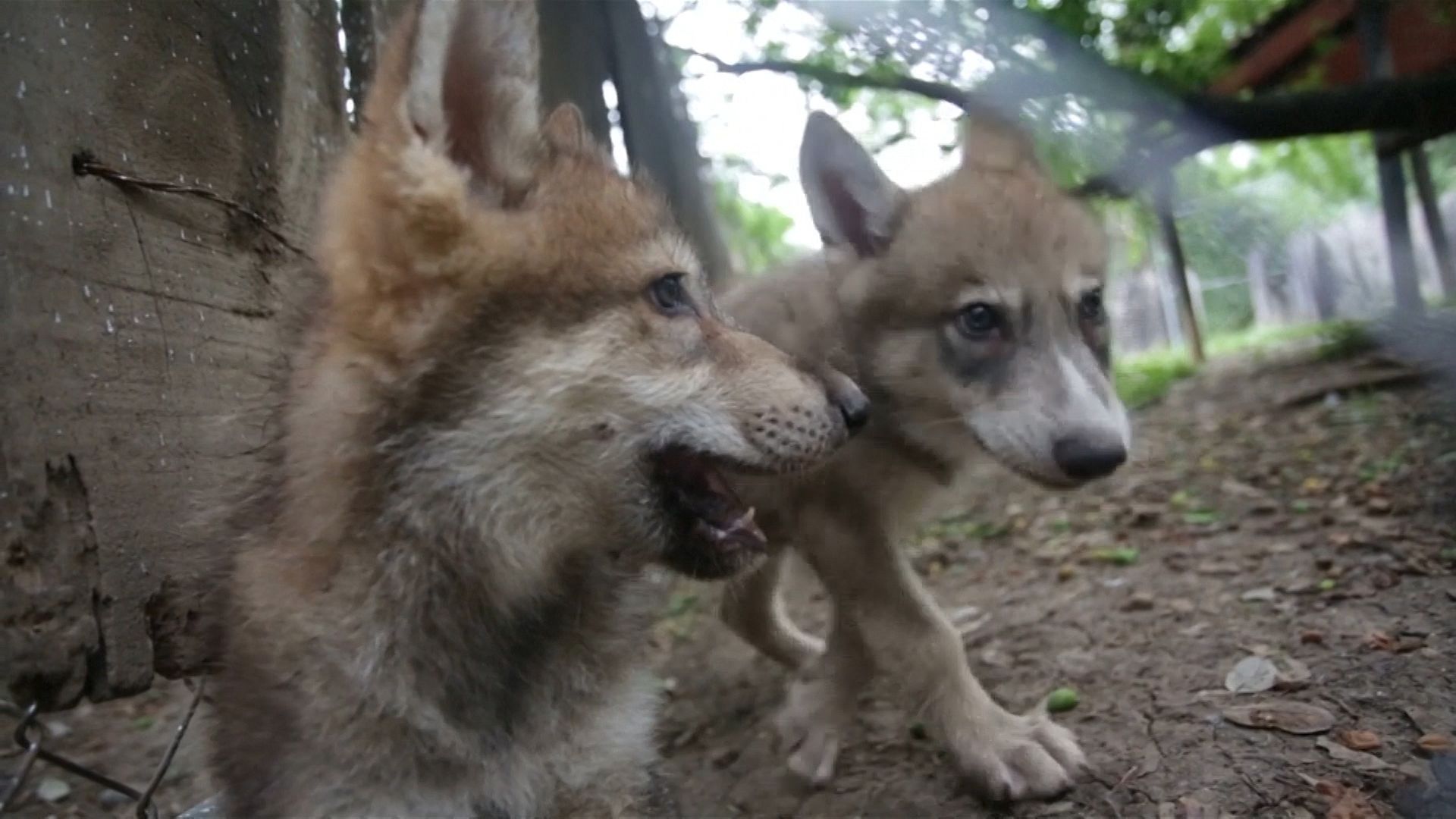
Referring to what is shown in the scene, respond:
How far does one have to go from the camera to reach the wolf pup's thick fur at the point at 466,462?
1.70 meters

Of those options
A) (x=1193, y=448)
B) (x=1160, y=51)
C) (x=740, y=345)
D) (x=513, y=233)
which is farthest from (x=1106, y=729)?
(x=1160, y=51)

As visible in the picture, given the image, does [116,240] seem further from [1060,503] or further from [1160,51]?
[1160,51]

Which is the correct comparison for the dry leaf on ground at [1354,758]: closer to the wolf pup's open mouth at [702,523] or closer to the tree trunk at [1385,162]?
the wolf pup's open mouth at [702,523]

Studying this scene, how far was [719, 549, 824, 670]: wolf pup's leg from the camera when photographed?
343 centimetres

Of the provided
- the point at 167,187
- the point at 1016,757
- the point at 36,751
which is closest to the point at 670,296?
the point at 167,187

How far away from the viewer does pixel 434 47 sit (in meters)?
1.68

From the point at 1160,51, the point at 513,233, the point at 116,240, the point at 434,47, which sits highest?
the point at 1160,51

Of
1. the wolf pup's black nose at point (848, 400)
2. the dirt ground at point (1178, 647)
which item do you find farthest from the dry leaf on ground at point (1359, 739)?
the wolf pup's black nose at point (848, 400)

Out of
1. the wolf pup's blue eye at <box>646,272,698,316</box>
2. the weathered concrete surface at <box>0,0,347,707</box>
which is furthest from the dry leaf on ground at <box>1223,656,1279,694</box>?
the weathered concrete surface at <box>0,0,347,707</box>

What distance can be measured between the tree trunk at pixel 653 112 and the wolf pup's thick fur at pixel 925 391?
68cm

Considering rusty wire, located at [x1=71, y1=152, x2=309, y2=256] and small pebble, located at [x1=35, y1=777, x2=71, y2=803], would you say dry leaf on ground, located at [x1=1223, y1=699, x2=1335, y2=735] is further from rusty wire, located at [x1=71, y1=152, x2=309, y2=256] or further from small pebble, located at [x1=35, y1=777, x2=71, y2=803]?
small pebble, located at [x1=35, y1=777, x2=71, y2=803]

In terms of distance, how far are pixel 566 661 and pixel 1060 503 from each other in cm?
345

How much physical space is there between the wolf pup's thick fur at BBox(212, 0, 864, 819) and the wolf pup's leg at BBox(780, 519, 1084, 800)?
33.8 inches

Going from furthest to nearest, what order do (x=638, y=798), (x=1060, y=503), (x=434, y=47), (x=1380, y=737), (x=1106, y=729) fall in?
(x=1060, y=503)
(x=1106, y=729)
(x=1380, y=737)
(x=638, y=798)
(x=434, y=47)
